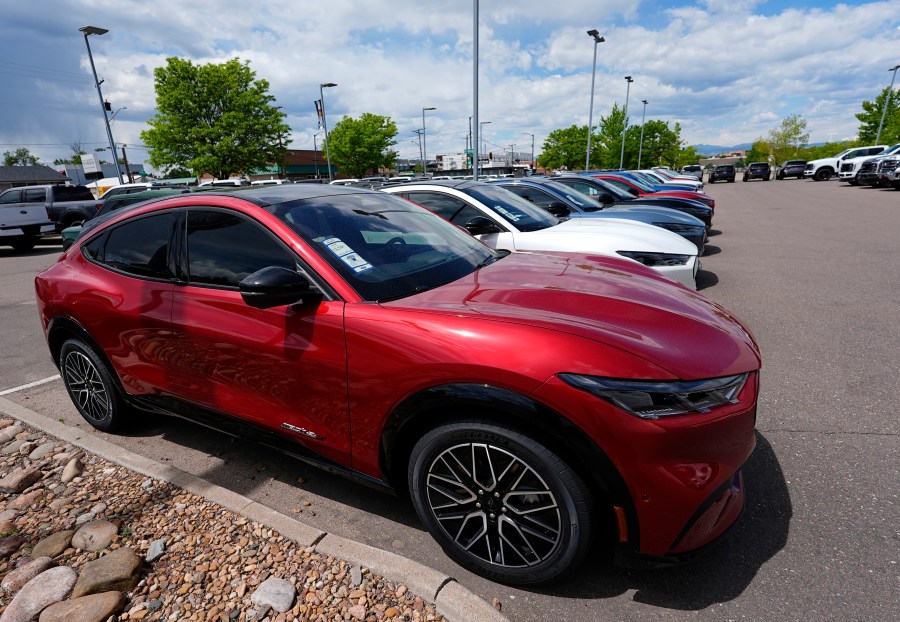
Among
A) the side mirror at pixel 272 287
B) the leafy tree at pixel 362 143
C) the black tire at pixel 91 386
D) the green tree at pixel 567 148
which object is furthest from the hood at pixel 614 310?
the green tree at pixel 567 148

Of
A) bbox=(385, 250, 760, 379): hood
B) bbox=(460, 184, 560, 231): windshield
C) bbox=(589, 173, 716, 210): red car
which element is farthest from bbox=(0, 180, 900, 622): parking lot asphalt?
bbox=(589, 173, 716, 210): red car

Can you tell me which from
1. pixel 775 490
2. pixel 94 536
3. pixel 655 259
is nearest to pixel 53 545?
pixel 94 536

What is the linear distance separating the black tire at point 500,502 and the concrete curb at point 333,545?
0.18 meters

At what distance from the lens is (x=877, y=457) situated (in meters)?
2.81

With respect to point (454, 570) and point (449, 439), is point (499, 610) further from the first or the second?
point (449, 439)

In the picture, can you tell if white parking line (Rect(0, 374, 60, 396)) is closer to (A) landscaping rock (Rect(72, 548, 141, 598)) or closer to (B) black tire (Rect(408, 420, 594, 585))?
(A) landscaping rock (Rect(72, 548, 141, 598))

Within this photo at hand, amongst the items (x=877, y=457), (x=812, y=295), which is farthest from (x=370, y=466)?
(x=812, y=295)

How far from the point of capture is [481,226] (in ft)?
16.3

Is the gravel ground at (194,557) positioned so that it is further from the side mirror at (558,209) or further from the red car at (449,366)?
the side mirror at (558,209)

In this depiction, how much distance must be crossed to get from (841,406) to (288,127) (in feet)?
130

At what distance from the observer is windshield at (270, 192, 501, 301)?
2.38 metres

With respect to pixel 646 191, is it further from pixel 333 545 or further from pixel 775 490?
pixel 333 545

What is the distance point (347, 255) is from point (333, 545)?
52.8 inches

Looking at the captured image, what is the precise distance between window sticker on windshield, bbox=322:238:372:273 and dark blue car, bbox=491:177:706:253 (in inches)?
189
